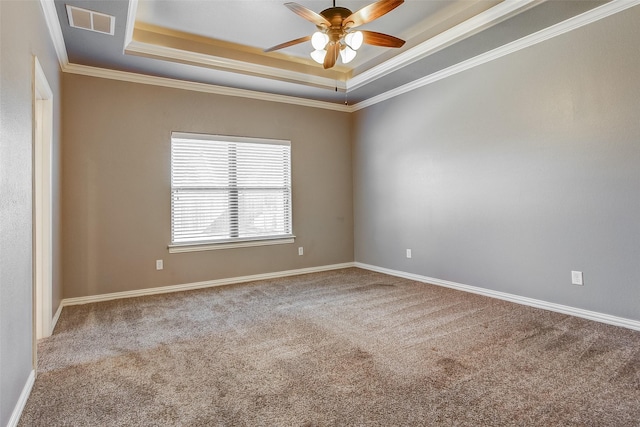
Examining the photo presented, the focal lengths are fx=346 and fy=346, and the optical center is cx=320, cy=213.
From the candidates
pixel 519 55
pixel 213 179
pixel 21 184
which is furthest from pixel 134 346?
pixel 519 55

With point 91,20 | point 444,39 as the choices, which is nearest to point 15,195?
point 91,20

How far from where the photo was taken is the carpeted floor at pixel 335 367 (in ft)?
5.73

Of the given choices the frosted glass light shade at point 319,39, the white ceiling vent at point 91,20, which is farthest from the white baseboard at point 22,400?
the frosted glass light shade at point 319,39

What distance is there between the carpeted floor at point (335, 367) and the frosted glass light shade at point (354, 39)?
238cm

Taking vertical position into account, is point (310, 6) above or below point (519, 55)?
above

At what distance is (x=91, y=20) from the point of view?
115 inches

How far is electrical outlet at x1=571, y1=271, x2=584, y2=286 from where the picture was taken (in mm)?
3131

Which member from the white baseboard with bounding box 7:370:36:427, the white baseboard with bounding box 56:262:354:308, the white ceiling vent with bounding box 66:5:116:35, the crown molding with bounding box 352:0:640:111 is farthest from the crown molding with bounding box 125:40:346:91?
the white baseboard with bounding box 7:370:36:427

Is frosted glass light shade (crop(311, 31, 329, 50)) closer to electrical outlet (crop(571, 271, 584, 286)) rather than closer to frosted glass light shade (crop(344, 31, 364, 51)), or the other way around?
frosted glass light shade (crop(344, 31, 364, 51))

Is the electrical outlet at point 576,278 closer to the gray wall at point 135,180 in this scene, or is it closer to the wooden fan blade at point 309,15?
the wooden fan blade at point 309,15

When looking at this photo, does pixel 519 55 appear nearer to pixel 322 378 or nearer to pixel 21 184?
pixel 322 378

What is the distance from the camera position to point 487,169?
3.87 meters

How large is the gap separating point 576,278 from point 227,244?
12.8 ft

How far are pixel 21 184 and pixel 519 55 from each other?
4.27 m
